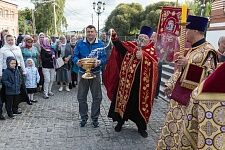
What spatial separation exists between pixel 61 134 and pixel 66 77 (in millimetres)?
5147

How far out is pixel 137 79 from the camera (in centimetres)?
577

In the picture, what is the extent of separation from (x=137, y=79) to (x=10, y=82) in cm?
292

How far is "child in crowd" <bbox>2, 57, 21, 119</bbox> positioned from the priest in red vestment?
7.98 ft

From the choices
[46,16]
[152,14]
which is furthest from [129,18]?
[46,16]

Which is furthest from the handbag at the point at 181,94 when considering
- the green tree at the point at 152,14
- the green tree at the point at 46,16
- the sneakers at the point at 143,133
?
the green tree at the point at 46,16

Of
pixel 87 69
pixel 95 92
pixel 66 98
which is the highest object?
pixel 87 69

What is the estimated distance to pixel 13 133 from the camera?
20.0 feet

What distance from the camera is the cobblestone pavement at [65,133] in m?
5.39

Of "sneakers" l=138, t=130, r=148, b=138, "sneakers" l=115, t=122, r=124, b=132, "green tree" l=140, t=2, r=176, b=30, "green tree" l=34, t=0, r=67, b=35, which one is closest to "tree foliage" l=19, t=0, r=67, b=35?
"green tree" l=34, t=0, r=67, b=35

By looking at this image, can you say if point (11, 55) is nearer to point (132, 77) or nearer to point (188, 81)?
point (132, 77)

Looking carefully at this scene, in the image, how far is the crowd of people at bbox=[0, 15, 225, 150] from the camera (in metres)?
2.86

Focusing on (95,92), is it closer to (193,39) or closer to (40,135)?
(40,135)

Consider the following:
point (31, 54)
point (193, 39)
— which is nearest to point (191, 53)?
point (193, 39)

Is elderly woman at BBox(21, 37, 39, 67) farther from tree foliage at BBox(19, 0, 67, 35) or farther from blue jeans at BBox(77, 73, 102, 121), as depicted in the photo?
tree foliage at BBox(19, 0, 67, 35)
